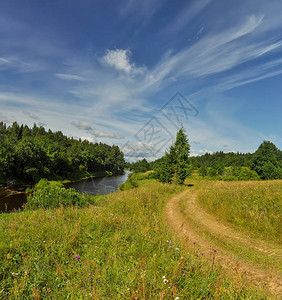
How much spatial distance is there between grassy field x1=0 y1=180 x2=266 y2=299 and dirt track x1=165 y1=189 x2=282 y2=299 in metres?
0.53

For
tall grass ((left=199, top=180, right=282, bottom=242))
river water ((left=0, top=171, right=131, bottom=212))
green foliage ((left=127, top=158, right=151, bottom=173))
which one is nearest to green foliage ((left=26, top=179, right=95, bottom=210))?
river water ((left=0, top=171, right=131, bottom=212))

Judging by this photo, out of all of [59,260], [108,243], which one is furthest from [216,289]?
[59,260]

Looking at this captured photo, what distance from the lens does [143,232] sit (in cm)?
486

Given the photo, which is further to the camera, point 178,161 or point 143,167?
point 143,167

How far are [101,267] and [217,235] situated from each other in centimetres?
511

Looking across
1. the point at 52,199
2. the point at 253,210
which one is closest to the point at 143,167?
the point at 52,199

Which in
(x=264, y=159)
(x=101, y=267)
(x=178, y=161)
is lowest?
(x=101, y=267)

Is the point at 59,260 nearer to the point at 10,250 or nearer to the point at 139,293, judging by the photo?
the point at 10,250

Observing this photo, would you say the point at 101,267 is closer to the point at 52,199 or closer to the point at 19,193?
the point at 52,199

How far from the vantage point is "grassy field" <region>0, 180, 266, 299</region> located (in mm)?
2611

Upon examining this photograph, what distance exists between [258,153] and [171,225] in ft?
170

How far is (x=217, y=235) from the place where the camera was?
643 centimetres

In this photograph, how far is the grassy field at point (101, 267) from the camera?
2611 millimetres

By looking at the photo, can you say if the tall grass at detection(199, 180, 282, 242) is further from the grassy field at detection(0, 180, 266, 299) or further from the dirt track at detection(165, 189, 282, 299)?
the grassy field at detection(0, 180, 266, 299)
